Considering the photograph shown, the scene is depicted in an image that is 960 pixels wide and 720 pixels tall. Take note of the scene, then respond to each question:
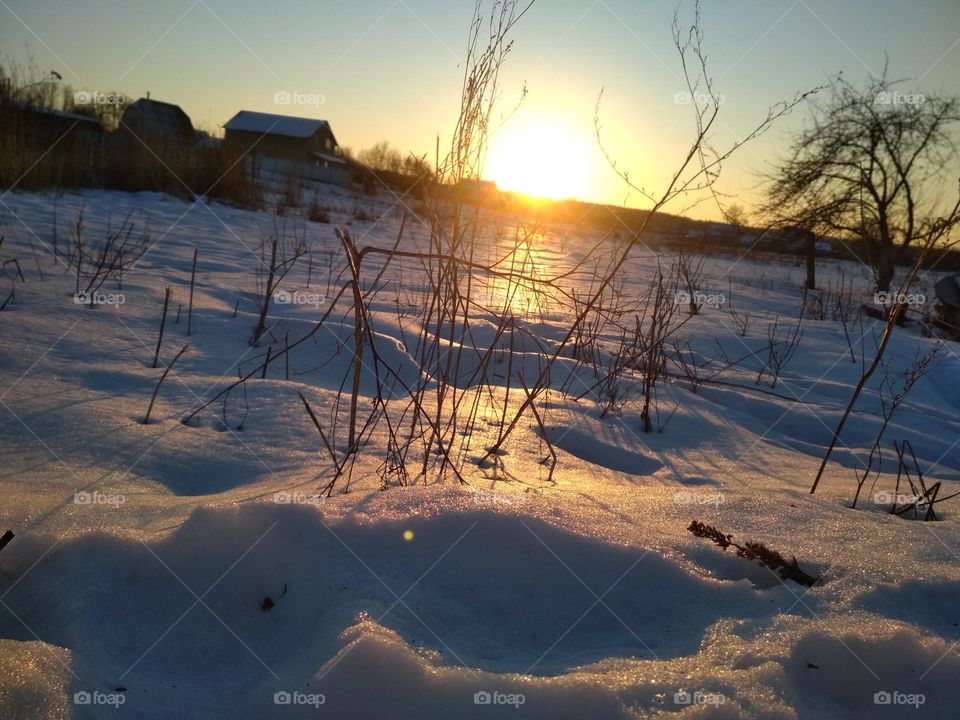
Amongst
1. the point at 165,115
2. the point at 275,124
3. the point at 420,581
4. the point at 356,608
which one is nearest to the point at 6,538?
the point at 356,608

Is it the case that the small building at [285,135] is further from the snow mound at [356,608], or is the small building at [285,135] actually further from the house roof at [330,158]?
the snow mound at [356,608]

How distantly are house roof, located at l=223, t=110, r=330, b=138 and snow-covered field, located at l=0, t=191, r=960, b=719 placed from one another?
39.0 m

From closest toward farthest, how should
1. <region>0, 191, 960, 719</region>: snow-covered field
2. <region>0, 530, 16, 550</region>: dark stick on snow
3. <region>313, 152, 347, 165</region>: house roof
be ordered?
<region>0, 191, 960, 719</region>: snow-covered field → <region>0, 530, 16, 550</region>: dark stick on snow → <region>313, 152, 347, 165</region>: house roof

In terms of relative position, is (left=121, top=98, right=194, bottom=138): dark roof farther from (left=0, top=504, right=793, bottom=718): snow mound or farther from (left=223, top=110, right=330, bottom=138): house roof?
(left=0, top=504, right=793, bottom=718): snow mound

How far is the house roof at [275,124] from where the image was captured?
37594mm

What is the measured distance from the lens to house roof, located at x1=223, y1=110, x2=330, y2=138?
123 feet

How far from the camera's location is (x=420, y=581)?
4.32ft

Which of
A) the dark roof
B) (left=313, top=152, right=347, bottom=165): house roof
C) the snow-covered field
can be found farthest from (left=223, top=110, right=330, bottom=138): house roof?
the snow-covered field

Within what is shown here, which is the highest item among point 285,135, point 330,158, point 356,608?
point 285,135

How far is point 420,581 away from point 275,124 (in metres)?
40.9

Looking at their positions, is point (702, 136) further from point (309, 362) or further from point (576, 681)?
point (309, 362)

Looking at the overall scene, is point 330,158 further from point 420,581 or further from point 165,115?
point 420,581

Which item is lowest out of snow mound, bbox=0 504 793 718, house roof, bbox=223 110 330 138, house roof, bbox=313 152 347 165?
snow mound, bbox=0 504 793 718

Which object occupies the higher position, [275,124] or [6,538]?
[275,124]
